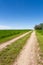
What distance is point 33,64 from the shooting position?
6.88 meters

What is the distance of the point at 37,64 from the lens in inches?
274

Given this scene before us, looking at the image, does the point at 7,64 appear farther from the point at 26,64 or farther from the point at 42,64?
the point at 42,64

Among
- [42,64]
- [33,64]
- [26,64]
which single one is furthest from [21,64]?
[42,64]

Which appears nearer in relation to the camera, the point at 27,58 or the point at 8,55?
the point at 27,58

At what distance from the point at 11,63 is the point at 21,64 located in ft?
2.16

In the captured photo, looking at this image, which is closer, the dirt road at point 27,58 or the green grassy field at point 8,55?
the dirt road at point 27,58

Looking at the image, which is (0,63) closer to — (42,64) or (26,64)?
(26,64)

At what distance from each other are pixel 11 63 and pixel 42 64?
1878 millimetres

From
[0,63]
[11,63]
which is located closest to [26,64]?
[11,63]

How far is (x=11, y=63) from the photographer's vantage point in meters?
7.07

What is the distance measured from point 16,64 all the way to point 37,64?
1248 mm

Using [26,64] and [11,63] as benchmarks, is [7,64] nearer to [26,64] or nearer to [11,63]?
[11,63]

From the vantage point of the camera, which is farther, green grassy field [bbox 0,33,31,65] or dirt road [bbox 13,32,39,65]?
green grassy field [bbox 0,33,31,65]

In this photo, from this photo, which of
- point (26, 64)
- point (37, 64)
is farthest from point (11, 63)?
point (37, 64)
